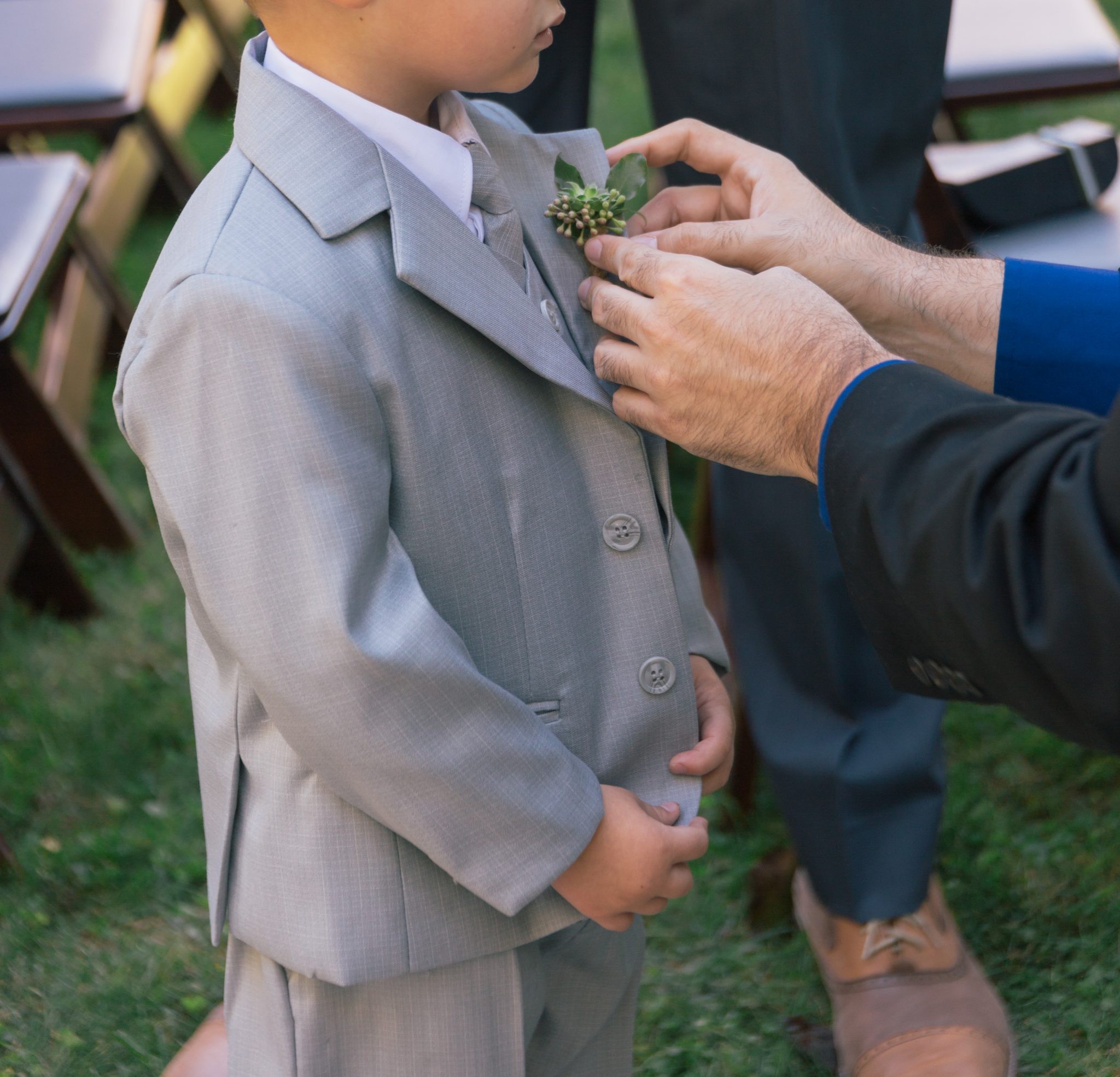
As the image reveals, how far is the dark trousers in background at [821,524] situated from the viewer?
147cm

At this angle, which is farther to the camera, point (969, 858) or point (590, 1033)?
A: point (969, 858)

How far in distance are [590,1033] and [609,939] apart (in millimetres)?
92

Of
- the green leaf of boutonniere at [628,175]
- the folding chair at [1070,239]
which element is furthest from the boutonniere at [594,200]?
the folding chair at [1070,239]

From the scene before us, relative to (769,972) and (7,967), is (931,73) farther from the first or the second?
(7,967)

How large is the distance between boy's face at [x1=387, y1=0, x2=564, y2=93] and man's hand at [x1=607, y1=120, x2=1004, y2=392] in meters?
0.22

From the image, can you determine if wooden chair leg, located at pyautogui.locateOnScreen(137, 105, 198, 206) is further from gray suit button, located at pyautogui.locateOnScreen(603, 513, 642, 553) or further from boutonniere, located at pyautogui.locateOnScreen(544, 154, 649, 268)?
gray suit button, located at pyautogui.locateOnScreen(603, 513, 642, 553)

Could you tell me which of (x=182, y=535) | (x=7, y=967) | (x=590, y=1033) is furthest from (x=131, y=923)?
(x=182, y=535)

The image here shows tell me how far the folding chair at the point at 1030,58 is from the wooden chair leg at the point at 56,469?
5.94 feet

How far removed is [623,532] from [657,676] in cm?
13

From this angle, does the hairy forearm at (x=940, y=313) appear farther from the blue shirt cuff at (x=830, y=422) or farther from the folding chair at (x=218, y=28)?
the folding chair at (x=218, y=28)

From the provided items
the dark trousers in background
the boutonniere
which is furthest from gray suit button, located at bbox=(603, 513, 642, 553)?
the dark trousers in background

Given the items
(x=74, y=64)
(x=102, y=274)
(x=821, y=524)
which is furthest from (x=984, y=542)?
(x=102, y=274)

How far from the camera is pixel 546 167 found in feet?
3.75

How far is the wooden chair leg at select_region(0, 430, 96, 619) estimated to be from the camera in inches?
91.1
